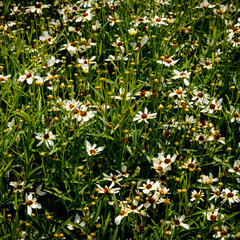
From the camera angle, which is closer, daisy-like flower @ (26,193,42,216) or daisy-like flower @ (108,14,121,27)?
daisy-like flower @ (26,193,42,216)

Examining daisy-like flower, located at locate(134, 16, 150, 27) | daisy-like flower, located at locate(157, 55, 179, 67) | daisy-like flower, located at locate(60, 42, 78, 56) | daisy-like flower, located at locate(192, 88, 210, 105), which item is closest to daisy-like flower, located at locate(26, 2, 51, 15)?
daisy-like flower, located at locate(60, 42, 78, 56)

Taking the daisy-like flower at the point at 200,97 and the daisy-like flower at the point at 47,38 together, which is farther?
the daisy-like flower at the point at 47,38

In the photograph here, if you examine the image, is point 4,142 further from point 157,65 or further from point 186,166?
point 157,65

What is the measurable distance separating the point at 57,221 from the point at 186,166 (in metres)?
0.75

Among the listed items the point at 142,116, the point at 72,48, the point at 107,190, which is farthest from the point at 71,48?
the point at 107,190

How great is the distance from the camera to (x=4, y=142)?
2.00 meters

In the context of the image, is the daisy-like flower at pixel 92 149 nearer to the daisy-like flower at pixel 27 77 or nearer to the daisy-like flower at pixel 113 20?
the daisy-like flower at pixel 27 77

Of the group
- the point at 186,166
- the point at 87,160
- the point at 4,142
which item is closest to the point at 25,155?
the point at 4,142

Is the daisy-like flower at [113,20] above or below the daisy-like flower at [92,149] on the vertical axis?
above

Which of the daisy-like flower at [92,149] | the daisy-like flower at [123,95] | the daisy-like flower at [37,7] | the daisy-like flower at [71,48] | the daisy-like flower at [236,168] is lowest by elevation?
the daisy-like flower at [236,168]

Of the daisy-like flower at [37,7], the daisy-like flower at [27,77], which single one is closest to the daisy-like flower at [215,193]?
the daisy-like flower at [27,77]

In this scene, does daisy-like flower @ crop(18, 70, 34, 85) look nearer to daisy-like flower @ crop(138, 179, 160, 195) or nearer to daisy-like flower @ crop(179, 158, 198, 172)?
daisy-like flower @ crop(138, 179, 160, 195)

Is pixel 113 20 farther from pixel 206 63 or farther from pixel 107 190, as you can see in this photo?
pixel 107 190

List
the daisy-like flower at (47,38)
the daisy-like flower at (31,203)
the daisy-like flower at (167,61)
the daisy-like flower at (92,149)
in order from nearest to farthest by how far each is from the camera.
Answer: the daisy-like flower at (31,203) → the daisy-like flower at (92,149) → the daisy-like flower at (167,61) → the daisy-like flower at (47,38)
